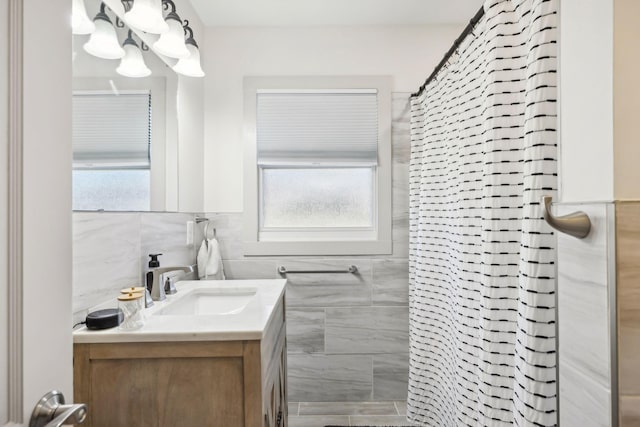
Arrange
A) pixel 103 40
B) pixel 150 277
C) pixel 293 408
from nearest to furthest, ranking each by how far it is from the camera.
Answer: pixel 103 40 < pixel 150 277 < pixel 293 408

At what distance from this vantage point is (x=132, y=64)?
1.47 meters

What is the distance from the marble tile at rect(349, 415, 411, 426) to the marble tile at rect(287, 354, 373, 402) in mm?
144

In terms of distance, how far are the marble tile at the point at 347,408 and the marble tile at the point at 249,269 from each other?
84cm

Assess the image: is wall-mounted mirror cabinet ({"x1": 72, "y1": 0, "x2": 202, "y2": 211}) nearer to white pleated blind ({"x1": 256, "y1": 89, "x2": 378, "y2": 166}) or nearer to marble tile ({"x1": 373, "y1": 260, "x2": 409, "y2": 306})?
white pleated blind ({"x1": 256, "y1": 89, "x2": 378, "y2": 166})

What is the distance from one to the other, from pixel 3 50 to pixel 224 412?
0.97m

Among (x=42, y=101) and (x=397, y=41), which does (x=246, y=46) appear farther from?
(x=42, y=101)

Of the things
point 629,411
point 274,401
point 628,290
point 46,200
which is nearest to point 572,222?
point 628,290

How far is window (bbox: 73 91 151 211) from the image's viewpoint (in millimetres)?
1169

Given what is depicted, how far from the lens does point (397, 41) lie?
7.45ft

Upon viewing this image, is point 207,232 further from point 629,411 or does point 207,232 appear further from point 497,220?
point 629,411

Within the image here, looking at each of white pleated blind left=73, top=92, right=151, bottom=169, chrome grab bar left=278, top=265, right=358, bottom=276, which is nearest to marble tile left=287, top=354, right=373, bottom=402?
chrome grab bar left=278, top=265, right=358, bottom=276

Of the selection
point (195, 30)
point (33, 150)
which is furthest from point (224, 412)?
point (195, 30)

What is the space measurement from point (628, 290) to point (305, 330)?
6.28 feet

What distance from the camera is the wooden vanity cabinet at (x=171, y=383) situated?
3.35ft
